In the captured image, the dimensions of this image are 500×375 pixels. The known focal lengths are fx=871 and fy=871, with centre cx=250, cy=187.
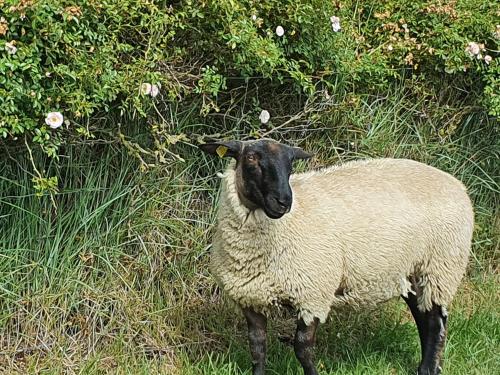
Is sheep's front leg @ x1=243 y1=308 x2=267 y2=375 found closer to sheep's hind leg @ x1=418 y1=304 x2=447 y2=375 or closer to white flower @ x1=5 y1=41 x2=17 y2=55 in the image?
sheep's hind leg @ x1=418 y1=304 x2=447 y2=375

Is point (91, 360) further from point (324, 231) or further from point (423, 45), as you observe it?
point (423, 45)

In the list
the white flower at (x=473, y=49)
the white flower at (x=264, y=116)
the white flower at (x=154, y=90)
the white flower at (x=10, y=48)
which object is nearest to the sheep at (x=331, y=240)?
the white flower at (x=154, y=90)

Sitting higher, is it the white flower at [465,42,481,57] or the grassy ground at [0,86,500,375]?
the white flower at [465,42,481,57]

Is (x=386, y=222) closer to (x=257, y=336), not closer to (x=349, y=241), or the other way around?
(x=349, y=241)

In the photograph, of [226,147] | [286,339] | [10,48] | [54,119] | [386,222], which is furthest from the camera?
[286,339]

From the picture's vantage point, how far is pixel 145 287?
561 cm

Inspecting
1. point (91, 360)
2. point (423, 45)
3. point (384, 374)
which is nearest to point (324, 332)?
point (384, 374)

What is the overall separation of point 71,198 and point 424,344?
2.41 meters

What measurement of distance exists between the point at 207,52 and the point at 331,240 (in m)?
1.55

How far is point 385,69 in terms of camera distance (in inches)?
246

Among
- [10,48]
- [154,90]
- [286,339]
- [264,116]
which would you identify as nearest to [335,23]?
[264,116]

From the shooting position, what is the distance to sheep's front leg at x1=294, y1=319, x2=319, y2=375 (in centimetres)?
494

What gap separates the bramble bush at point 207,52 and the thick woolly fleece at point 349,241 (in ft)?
2.70

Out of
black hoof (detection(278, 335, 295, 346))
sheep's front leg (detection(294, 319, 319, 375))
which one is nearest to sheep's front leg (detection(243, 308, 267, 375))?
sheep's front leg (detection(294, 319, 319, 375))
